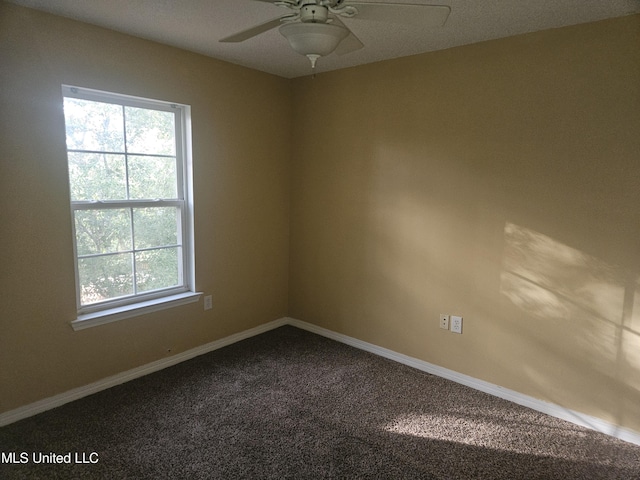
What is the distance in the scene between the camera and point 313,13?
4.66ft

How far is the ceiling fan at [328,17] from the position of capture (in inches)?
55.7

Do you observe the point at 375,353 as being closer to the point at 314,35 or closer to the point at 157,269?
the point at 157,269

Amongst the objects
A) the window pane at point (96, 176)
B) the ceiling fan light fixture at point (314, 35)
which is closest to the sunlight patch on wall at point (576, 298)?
the ceiling fan light fixture at point (314, 35)

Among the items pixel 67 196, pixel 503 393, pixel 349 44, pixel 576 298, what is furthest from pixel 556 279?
pixel 67 196

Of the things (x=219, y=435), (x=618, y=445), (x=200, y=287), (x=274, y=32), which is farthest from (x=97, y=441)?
(x=618, y=445)

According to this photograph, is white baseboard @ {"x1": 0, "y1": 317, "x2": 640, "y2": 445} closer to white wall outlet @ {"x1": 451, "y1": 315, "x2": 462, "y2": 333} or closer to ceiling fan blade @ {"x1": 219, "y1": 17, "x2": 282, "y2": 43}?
white wall outlet @ {"x1": 451, "y1": 315, "x2": 462, "y2": 333}

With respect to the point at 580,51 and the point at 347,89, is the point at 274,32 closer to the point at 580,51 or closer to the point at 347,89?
the point at 347,89

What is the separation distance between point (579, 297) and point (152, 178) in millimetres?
2826

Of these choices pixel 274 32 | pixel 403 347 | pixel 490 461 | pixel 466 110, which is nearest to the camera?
pixel 490 461

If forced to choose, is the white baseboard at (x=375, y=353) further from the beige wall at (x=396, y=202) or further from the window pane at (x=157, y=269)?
the window pane at (x=157, y=269)

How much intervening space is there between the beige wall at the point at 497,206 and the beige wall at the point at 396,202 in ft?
0.04

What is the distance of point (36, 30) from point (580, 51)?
2.97 m

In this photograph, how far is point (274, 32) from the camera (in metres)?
2.51

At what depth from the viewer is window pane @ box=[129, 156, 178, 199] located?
2.82m
